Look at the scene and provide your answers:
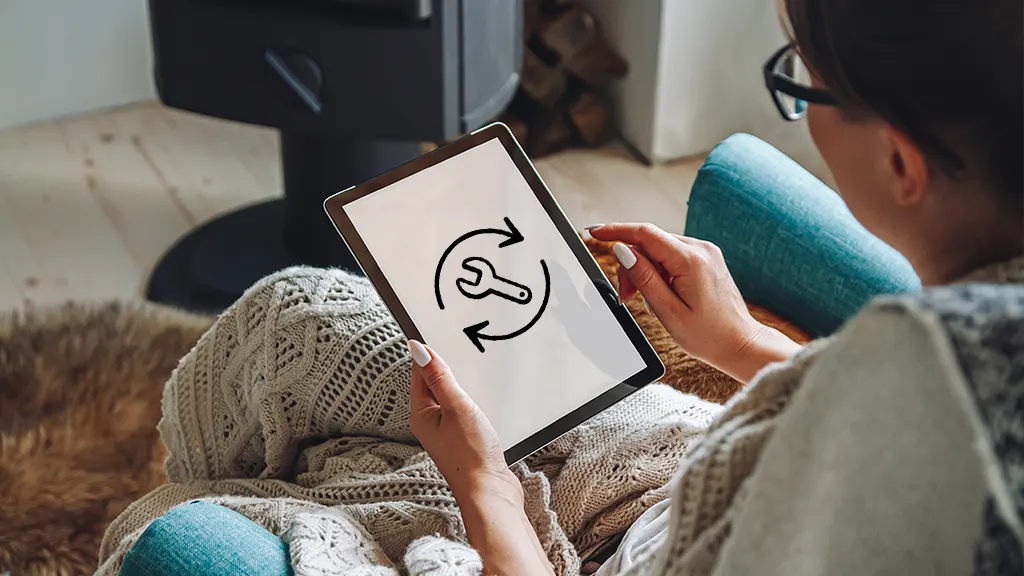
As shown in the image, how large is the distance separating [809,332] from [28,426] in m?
1.07

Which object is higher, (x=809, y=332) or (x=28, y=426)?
(x=809, y=332)

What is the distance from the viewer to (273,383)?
37.8 inches

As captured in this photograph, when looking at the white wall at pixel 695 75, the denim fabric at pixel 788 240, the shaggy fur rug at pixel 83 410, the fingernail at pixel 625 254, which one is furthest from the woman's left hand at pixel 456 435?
the white wall at pixel 695 75

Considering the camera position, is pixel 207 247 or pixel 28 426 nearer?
pixel 28 426

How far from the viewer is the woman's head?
490mm

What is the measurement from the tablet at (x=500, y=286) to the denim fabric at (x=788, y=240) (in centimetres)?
26

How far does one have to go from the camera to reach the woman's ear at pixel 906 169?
0.56 meters

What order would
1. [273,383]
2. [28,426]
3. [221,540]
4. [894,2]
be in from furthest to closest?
[28,426] → [273,383] → [221,540] → [894,2]

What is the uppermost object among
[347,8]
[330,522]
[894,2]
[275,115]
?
[894,2]

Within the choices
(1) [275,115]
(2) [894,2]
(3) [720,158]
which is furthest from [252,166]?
(2) [894,2]

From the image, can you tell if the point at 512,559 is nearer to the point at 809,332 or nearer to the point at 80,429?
the point at 809,332

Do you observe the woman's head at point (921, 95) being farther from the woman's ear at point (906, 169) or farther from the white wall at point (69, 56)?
the white wall at point (69, 56)

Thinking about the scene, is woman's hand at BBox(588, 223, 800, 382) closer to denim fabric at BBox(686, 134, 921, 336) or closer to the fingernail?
the fingernail

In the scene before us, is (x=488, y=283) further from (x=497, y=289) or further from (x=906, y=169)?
(x=906, y=169)
